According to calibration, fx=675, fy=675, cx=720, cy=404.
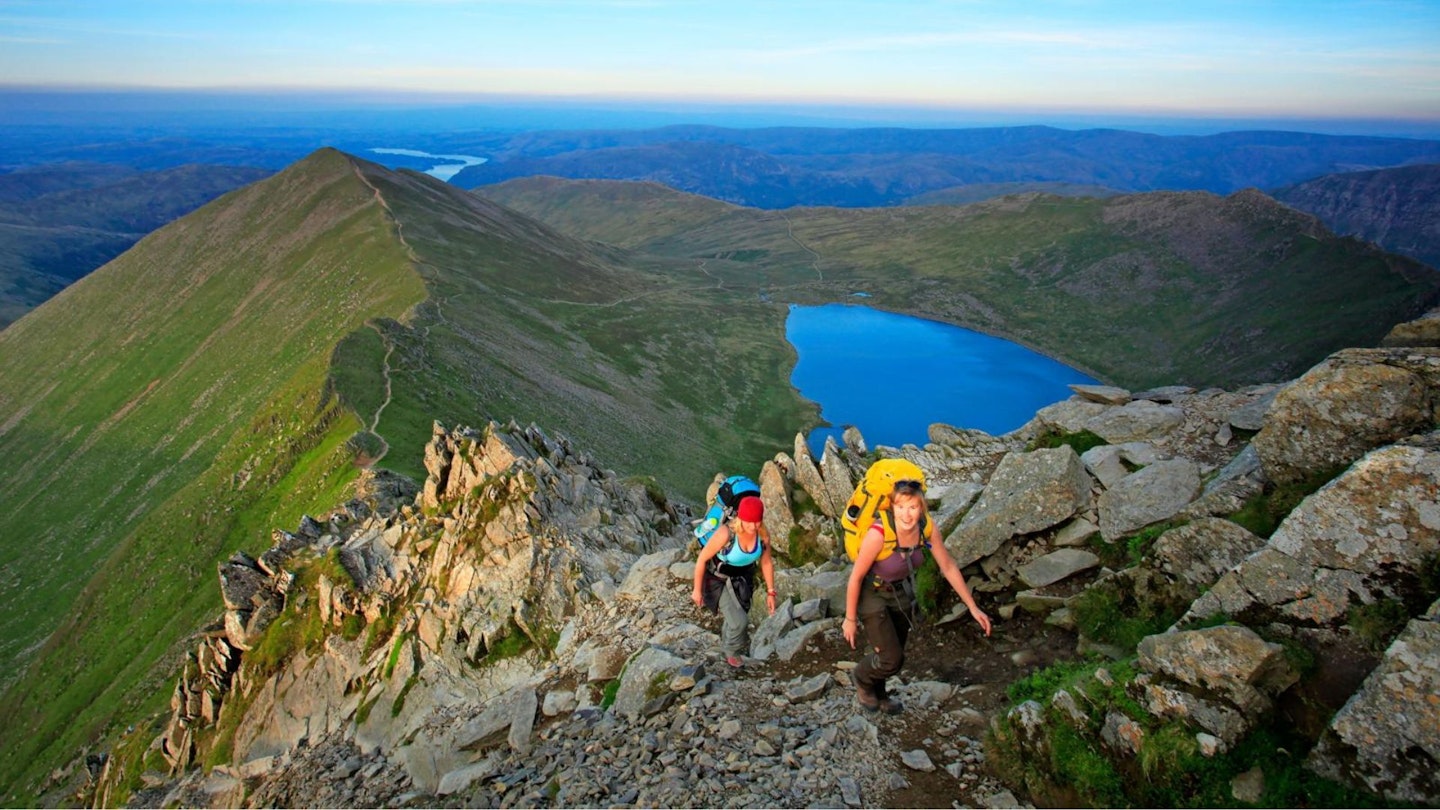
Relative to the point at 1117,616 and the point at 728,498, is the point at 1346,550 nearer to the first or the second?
the point at 1117,616

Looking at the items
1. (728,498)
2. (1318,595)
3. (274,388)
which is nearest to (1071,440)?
(1318,595)

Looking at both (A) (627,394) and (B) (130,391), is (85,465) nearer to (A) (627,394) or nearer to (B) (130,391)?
(B) (130,391)

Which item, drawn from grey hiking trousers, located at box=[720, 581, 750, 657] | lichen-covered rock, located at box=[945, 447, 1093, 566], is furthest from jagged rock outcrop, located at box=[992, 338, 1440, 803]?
grey hiking trousers, located at box=[720, 581, 750, 657]

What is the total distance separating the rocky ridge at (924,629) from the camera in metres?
9.74

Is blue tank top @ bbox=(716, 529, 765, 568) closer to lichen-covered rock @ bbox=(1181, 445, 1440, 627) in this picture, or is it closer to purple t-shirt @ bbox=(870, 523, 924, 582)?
purple t-shirt @ bbox=(870, 523, 924, 582)

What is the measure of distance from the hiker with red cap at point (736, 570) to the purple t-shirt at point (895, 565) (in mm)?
3169

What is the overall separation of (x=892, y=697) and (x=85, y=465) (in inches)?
4825

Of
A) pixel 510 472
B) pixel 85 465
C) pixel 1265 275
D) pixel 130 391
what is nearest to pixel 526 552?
pixel 510 472

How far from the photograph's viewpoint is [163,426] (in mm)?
94438

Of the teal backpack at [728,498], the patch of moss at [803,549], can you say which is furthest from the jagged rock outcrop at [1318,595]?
the patch of moss at [803,549]

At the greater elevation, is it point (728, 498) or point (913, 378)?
point (728, 498)

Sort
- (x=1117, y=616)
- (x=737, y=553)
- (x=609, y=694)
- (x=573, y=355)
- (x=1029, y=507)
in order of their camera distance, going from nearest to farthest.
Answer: (x=1117, y=616), (x=737, y=553), (x=1029, y=507), (x=609, y=694), (x=573, y=355)

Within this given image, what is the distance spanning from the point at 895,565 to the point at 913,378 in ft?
479

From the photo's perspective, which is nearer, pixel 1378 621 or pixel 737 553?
pixel 1378 621
